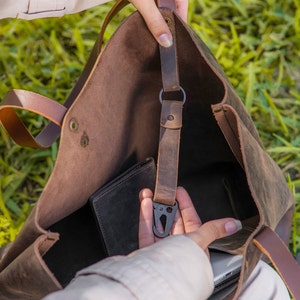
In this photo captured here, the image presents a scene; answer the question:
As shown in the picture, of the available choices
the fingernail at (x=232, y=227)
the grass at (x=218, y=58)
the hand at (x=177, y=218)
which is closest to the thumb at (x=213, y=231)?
the fingernail at (x=232, y=227)

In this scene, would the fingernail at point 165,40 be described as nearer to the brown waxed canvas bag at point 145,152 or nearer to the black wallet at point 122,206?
the brown waxed canvas bag at point 145,152

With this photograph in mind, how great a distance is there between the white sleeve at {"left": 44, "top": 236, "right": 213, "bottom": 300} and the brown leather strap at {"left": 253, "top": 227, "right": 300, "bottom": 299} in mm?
149

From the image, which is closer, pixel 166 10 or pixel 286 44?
pixel 166 10

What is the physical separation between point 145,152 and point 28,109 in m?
0.37

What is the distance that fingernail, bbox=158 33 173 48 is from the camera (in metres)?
1.26

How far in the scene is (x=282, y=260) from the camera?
1.14m

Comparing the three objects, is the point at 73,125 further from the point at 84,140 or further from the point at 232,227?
the point at 232,227

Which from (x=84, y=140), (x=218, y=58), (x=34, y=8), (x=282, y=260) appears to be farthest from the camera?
(x=218, y=58)

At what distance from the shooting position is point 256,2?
1.96m

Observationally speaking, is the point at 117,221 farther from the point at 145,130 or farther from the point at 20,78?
the point at 20,78

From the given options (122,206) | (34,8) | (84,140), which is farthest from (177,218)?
(34,8)

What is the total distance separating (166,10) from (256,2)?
79cm

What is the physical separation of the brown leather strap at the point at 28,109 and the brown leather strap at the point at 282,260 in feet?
1.53

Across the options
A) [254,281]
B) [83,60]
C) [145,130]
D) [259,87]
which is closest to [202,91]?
[145,130]
